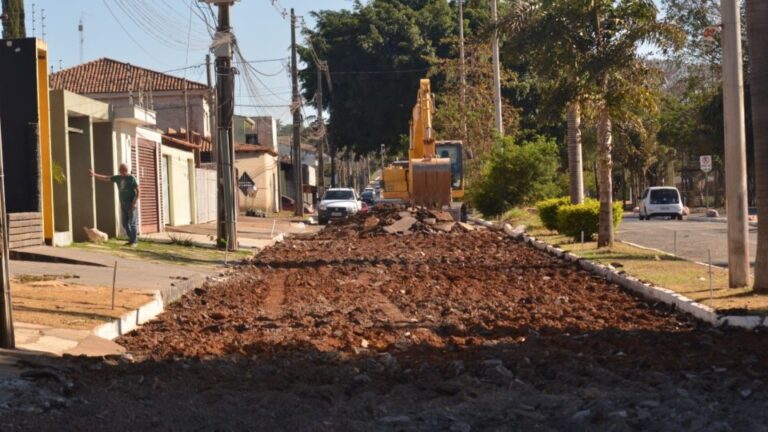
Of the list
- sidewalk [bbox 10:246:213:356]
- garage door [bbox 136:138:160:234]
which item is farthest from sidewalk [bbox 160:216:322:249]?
sidewalk [bbox 10:246:213:356]

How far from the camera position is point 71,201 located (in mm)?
24906

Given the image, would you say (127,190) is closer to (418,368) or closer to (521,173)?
(418,368)

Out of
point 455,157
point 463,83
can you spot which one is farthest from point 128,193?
point 463,83

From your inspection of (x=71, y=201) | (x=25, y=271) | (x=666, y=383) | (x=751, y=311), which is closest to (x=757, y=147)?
(x=751, y=311)

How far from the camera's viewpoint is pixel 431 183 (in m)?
37.8

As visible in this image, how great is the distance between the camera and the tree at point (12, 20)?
22.3 metres

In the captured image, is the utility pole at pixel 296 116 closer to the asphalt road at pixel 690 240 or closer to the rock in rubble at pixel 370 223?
the rock in rubble at pixel 370 223

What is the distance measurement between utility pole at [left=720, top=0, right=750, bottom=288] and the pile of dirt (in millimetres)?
18039

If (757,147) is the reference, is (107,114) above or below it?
above

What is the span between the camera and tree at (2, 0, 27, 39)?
22344 millimetres

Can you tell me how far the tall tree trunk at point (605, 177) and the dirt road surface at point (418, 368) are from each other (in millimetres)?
Answer: 7404

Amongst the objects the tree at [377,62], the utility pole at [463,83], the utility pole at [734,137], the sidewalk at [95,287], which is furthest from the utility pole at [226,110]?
the tree at [377,62]

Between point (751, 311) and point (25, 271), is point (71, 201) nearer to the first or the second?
point (25, 271)

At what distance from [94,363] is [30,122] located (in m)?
12.6
